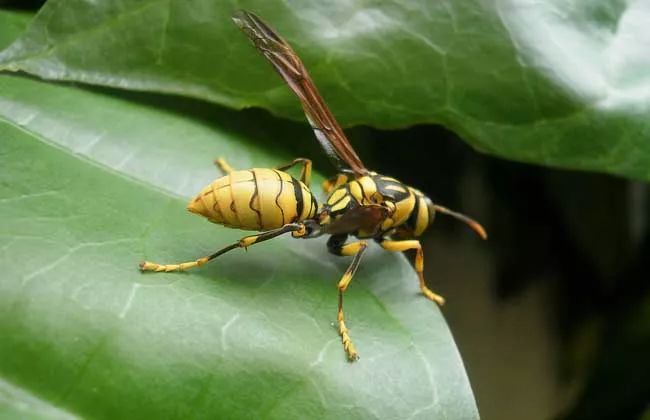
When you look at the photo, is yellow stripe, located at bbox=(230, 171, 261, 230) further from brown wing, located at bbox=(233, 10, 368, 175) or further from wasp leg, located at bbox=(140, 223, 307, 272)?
brown wing, located at bbox=(233, 10, 368, 175)

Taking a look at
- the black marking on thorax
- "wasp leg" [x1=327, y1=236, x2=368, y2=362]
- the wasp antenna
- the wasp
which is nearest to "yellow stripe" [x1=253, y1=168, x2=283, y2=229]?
the wasp

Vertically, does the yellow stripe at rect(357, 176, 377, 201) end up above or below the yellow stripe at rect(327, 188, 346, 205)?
above

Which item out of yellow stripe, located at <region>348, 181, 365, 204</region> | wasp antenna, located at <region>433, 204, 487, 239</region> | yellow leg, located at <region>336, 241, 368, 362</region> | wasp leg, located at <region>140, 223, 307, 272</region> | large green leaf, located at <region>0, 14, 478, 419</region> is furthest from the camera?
wasp antenna, located at <region>433, 204, 487, 239</region>

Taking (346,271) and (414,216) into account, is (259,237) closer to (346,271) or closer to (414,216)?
(346,271)

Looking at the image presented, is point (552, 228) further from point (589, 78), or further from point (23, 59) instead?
point (23, 59)

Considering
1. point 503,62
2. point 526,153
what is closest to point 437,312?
point 526,153

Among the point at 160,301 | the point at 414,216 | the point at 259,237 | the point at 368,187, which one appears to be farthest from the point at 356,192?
the point at 160,301

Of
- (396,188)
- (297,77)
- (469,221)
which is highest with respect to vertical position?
(297,77)
